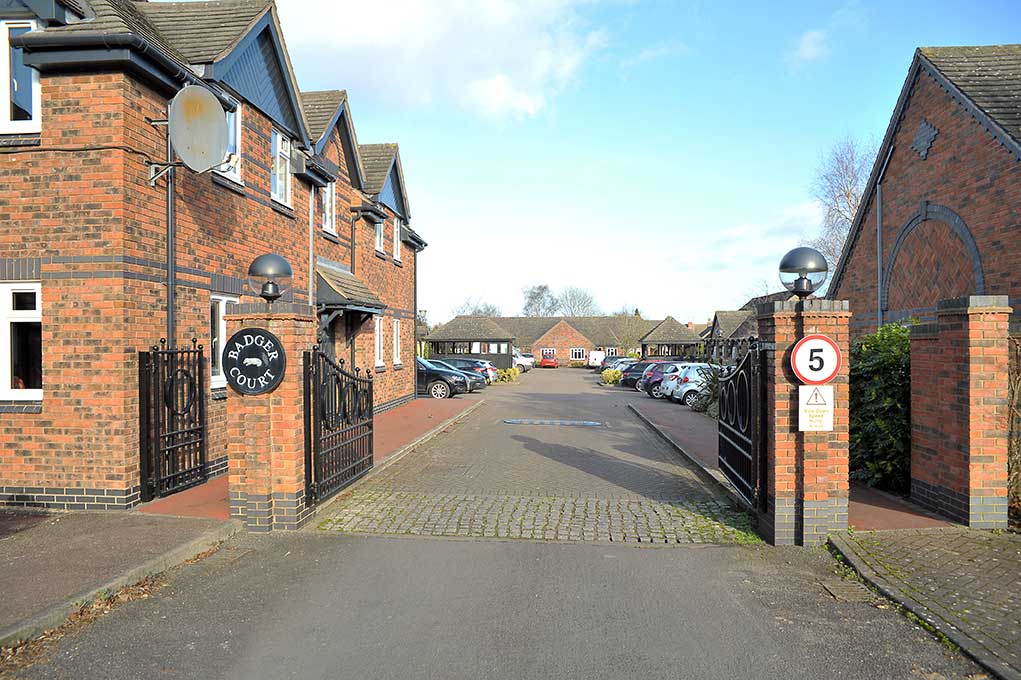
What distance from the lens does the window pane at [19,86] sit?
767 cm

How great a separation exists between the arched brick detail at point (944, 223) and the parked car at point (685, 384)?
8.39m

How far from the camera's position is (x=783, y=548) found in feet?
20.6

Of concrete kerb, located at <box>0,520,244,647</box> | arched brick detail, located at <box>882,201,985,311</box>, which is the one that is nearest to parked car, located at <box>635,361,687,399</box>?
arched brick detail, located at <box>882,201,985,311</box>

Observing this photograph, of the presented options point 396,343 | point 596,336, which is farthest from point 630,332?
point 396,343

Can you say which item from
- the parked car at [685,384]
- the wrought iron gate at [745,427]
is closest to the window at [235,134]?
the wrought iron gate at [745,427]

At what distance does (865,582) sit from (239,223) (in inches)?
371

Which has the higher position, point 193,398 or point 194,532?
point 193,398

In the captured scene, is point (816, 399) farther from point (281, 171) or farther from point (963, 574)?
point (281, 171)

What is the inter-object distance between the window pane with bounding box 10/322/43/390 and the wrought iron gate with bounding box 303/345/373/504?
3.27 m

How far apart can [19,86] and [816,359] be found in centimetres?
918

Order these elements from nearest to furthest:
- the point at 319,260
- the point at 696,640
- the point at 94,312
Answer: the point at 696,640 < the point at 94,312 < the point at 319,260

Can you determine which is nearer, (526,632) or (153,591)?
(526,632)

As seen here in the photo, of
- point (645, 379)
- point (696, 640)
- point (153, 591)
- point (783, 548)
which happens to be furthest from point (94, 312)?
point (645, 379)

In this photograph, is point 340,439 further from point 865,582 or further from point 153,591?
point 865,582
